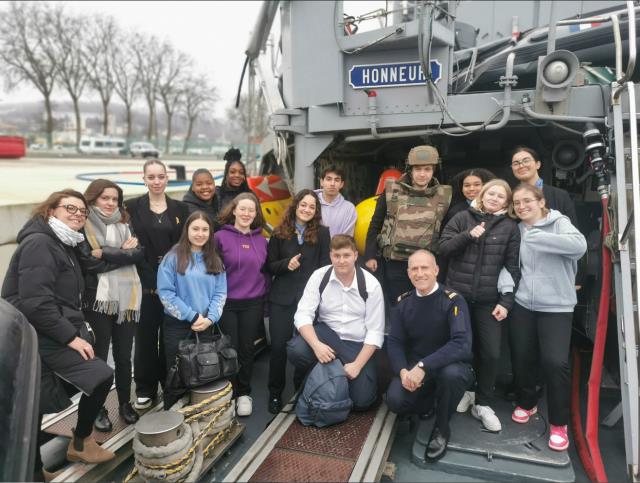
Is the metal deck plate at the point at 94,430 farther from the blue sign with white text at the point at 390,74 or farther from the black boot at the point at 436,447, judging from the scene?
the blue sign with white text at the point at 390,74

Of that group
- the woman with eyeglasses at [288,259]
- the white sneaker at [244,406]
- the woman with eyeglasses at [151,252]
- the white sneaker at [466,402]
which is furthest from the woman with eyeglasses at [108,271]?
the white sneaker at [466,402]

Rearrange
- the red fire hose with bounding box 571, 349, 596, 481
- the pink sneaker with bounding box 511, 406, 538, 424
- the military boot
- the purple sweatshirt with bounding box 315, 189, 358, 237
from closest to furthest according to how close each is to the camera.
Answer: the military boot
the red fire hose with bounding box 571, 349, 596, 481
the pink sneaker with bounding box 511, 406, 538, 424
the purple sweatshirt with bounding box 315, 189, 358, 237

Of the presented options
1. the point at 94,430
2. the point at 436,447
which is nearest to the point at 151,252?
the point at 94,430

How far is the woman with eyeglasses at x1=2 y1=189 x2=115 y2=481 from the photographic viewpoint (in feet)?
7.97

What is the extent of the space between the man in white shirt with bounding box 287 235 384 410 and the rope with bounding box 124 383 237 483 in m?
0.58

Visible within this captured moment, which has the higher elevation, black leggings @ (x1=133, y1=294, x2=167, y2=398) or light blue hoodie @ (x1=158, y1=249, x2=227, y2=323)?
light blue hoodie @ (x1=158, y1=249, x2=227, y2=323)

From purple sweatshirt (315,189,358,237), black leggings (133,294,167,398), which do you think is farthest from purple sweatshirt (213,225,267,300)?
purple sweatshirt (315,189,358,237)

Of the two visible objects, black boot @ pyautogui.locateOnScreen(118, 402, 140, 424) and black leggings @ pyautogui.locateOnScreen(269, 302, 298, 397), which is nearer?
black boot @ pyautogui.locateOnScreen(118, 402, 140, 424)

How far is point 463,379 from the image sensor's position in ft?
9.50

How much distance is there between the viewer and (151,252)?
328 cm

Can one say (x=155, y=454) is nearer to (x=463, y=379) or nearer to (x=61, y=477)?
(x=61, y=477)

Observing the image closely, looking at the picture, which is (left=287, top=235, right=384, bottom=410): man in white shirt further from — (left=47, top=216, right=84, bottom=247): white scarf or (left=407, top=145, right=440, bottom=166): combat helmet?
(left=47, top=216, right=84, bottom=247): white scarf

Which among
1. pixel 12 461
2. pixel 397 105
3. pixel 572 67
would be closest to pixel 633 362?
pixel 572 67

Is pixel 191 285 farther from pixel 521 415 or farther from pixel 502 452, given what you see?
pixel 521 415
